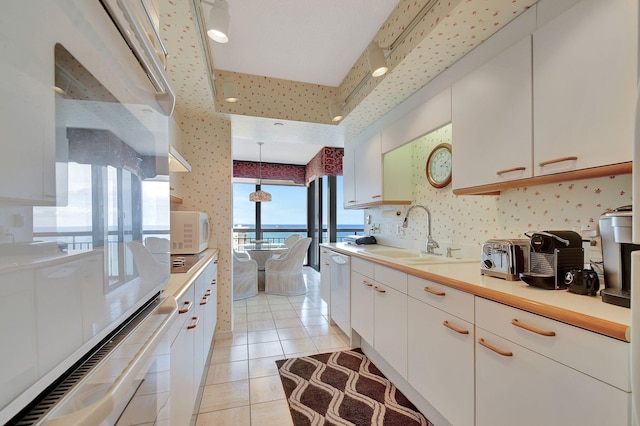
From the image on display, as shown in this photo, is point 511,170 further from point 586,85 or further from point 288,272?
point 288,272

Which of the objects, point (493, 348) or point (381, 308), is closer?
point (493, 348)

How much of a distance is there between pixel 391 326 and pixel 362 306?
0.47 meters

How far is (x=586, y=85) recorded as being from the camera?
1.04 meters

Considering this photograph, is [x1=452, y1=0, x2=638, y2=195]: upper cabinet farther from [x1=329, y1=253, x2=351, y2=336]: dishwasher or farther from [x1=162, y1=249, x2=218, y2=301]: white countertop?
[x1=162, y1=249, x2=218, y2=301]: white countertop

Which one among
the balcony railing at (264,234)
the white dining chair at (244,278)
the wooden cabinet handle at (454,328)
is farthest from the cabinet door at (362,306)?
the balcony railing at (264,234)

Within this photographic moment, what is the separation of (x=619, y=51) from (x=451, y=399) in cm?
Answer: 163

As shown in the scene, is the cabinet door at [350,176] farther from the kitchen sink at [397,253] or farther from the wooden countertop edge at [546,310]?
the wooden countertop edge at [546,310]

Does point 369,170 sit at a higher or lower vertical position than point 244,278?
higher

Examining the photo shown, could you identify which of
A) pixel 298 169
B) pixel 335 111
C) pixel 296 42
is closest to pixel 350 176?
pixel 335 111

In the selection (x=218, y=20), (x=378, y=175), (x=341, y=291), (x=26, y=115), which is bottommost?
(x=341, y=291)

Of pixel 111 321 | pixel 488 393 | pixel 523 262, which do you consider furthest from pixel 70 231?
pixel 523 262

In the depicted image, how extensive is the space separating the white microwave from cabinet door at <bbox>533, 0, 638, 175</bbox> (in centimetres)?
240

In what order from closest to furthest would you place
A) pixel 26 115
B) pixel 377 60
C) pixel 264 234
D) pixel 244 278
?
1. pixel 26 115
2. pixel 377 60
3. pixel 244 278
4. pixel 264 234

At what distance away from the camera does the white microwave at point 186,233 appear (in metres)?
2.25
